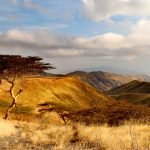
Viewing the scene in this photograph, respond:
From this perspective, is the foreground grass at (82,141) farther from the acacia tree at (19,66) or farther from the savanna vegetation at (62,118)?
the acacia tree at (19,66)

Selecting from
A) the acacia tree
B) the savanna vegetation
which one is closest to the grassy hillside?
the savanna vegetation

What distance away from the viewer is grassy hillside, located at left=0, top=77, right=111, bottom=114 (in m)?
72.4

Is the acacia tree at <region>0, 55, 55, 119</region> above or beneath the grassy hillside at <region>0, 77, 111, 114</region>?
above

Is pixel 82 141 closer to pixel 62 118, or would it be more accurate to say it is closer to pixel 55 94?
pixel 62 118

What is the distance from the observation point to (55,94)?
3332 inches

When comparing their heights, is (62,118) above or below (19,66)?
below

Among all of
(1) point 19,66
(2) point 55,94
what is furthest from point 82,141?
(2) point 55,94

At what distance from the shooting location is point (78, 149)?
15.5 metres

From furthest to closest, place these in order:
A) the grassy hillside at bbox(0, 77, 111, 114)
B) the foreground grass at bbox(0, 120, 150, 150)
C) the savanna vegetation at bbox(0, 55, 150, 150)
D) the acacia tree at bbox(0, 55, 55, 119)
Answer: the grassy hillside at bbox(0, 77, 111, 114)
the acacia tree at bbox(0, 55, 55, 119)
the savanna vegetation at bbox(0, 55, 150, 150)
the foreground grass at bbox(0, 120, 150, 150)

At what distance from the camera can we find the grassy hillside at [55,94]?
237 ft

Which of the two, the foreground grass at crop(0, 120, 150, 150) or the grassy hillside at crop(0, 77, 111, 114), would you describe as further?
the grassy hillside at crop(0, 77, 111, 114)

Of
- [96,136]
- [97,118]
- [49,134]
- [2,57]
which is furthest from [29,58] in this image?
[96,136]

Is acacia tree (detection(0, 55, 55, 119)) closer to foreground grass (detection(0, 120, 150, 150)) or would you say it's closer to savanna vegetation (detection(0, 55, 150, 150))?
savanna vegetation (detection(0, 55, 150, 150))

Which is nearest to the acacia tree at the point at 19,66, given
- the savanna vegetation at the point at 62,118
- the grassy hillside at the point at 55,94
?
the savanna vegetation at the point at 62,118
